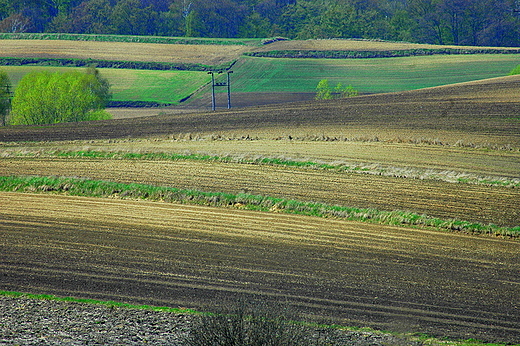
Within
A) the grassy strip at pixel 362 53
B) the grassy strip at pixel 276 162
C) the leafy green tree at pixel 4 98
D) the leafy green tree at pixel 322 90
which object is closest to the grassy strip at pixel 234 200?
the grassy strip at pixel 276 162

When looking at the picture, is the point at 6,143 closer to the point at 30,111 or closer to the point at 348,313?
the point at 30,111

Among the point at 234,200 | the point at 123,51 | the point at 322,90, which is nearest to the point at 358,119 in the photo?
the point at 234,200

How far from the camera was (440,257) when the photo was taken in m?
16.7

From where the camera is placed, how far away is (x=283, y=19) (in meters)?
122

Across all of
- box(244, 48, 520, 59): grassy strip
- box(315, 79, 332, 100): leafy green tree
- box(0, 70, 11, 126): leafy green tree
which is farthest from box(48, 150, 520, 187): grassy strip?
box(244, 48, 520, 59): grassy strip

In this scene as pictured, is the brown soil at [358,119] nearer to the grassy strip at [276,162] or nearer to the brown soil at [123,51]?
the grassy strip at [276,162]

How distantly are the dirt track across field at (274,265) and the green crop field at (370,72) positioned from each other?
55646 mm

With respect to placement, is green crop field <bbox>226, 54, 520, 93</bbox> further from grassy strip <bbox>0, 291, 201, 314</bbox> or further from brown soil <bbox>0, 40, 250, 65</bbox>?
grassy strip <bbox>0, 291, 201, 314</bbox>

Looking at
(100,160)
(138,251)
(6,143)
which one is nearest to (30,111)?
(6,143)

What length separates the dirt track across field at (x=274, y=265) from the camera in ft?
43.1

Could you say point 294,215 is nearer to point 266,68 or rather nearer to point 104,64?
point 266,68

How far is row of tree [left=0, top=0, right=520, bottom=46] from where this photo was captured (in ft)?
338

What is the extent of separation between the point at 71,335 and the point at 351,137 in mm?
25363

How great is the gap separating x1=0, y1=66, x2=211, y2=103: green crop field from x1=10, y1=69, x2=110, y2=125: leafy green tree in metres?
12.2
